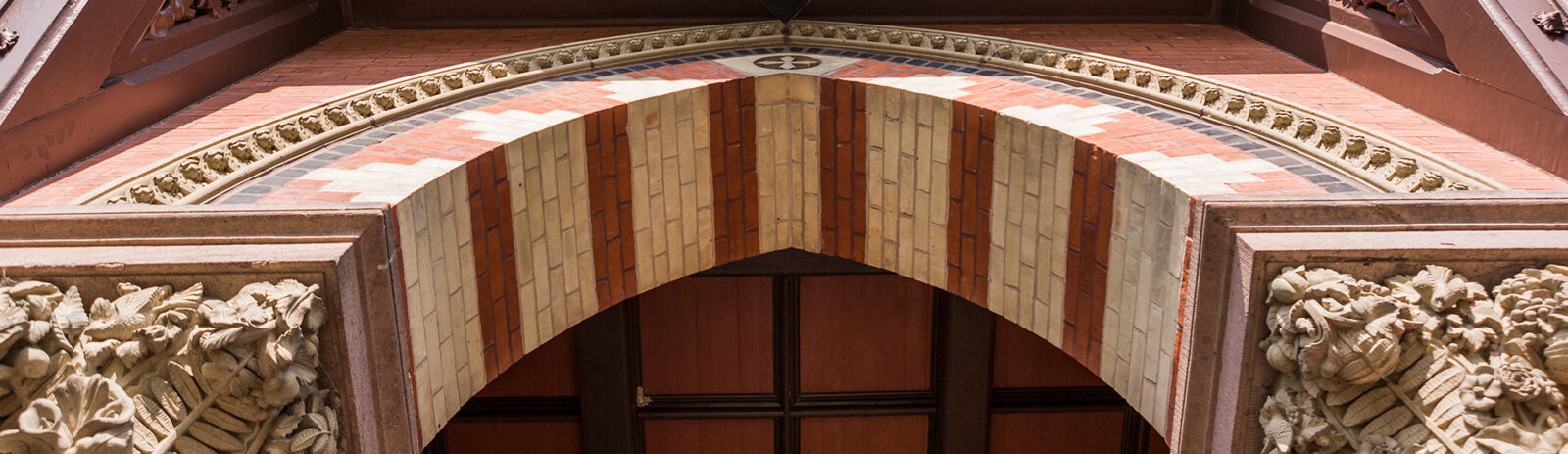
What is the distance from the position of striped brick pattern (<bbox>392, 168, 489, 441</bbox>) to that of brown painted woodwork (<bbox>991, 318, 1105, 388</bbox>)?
117 inches

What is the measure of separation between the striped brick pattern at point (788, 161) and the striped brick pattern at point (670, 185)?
23cm

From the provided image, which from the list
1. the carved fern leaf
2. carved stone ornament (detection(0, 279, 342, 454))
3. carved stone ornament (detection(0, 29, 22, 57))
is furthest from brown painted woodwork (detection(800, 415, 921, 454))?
carved stone ornament (detection(0, 29, 22, 57))

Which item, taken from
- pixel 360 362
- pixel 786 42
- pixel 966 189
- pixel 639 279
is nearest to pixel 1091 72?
pixel 966 189

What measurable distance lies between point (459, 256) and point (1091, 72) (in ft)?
7.53

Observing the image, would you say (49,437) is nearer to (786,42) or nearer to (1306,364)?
(1306,364)

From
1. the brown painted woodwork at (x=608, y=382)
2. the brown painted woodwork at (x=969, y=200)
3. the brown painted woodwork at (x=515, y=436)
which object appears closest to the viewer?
the brown painted woodwork at (x=969, y=200)

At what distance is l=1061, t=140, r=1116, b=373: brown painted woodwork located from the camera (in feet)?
11.1

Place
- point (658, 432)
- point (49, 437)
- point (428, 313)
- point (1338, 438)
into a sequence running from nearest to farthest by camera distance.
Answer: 1. point (49, 437)
2. point (1338, 438)
3. point (428, 313)
4. point (658, 432)

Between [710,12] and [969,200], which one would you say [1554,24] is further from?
[710,12]

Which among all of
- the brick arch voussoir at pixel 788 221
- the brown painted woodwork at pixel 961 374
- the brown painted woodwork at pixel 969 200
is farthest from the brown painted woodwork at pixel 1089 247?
the brown painted woodwork at pixel 961 374

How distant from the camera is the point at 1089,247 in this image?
11.4 ft

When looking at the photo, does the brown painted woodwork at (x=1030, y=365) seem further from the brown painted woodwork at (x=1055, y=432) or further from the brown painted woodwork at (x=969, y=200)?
the brown painted woodwork at (x=969, y=200)

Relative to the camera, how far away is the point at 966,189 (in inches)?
155

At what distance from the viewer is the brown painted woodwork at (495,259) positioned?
11.3 ft
